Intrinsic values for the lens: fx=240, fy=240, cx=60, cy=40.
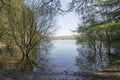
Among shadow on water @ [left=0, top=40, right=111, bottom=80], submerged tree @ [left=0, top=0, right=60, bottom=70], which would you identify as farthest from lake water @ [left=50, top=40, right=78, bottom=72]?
submerged tree @ [left=0, top=0, right=60, bottom=70]

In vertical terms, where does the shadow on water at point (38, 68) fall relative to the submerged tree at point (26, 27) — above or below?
below

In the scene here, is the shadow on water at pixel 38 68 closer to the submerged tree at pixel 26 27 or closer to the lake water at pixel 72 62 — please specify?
the lake water at pixel 72 62

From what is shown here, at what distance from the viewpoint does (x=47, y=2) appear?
8.67m

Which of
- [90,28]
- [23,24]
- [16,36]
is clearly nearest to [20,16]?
[23,24]

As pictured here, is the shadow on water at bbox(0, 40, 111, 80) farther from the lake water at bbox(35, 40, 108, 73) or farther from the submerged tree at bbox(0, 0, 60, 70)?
the submerged tree at bbox(0, 0, 60, 70)

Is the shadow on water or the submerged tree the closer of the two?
the shadow on water

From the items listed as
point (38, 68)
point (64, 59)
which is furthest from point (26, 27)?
Result: point (38, 68)

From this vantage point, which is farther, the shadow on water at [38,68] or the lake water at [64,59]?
the lake water at [64,59]

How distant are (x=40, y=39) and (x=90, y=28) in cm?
1051

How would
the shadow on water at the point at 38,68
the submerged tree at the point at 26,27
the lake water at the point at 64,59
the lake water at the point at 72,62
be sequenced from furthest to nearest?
1. the submerged tree at the point at 26,27
2. the lake water at the point at 64,59
3. the lake water at the point at 72,62
4. the shadow on water at the point at 38,68

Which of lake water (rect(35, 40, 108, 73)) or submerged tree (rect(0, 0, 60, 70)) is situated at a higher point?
submerged tree (rect(0, 0, 60, 70))

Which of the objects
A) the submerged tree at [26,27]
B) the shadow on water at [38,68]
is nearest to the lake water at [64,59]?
the shadow on water at [38,68]

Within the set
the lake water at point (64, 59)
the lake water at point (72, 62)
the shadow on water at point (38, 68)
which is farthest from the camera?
the lake water at point (64, 59)

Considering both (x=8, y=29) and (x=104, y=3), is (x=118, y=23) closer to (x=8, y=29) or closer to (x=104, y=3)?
(x=104, y=3)
